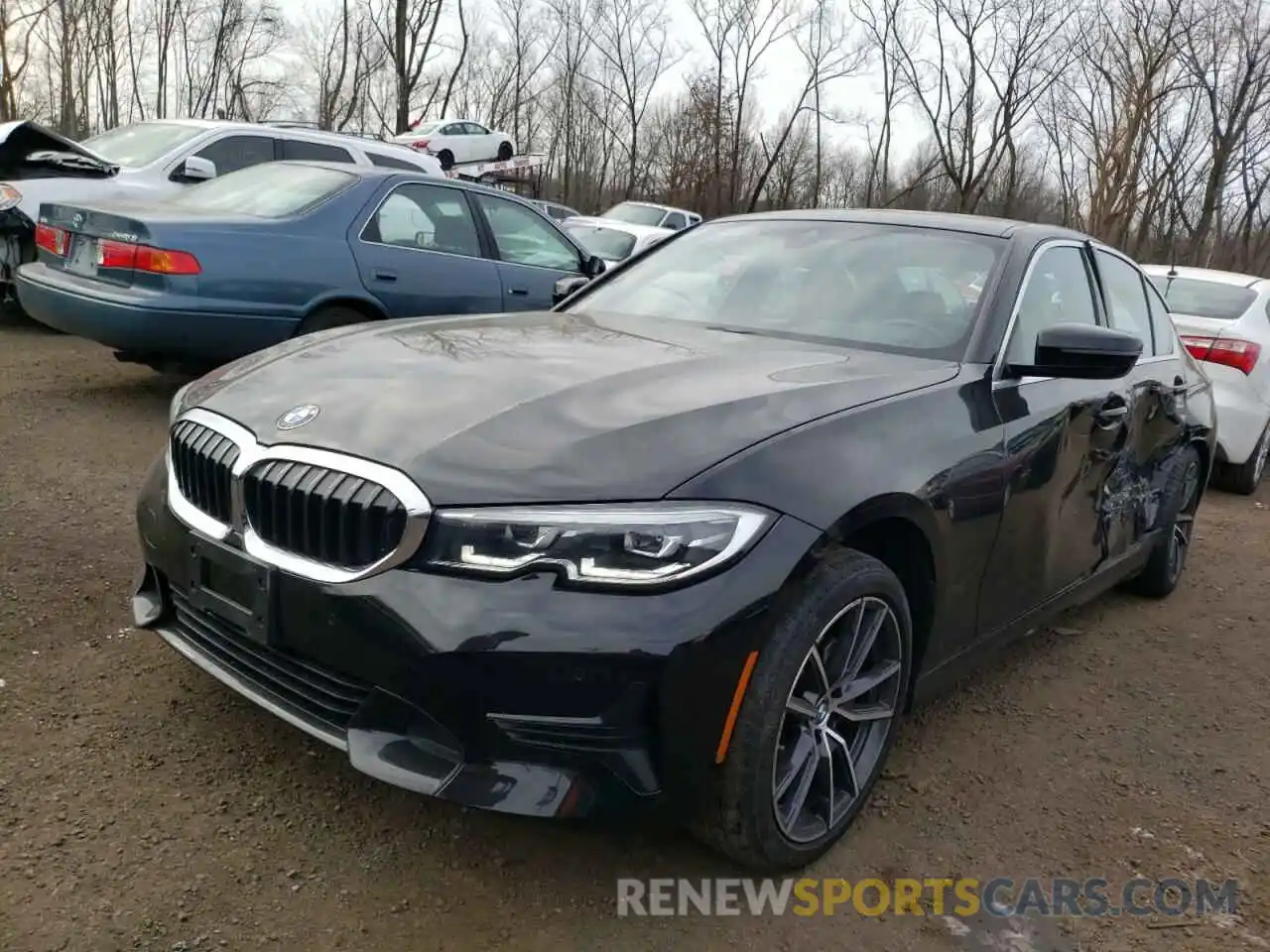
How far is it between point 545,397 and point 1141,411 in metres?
2.54

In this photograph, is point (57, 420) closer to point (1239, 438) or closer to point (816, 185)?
point (1239, 438)

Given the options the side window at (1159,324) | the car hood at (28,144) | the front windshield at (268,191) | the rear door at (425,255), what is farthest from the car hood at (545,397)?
the car hood at (28,144)

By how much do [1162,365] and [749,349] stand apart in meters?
2.16

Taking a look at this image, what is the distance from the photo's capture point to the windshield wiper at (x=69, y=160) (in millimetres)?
7227

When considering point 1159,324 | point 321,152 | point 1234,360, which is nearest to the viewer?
point 1159,324

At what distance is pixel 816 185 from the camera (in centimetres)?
3872

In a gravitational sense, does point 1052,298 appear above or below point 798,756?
above

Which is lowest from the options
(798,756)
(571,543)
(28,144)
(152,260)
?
(798,756)

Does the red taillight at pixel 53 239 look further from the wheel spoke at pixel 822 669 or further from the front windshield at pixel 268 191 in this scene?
the wheel spoke at pixel 822 669

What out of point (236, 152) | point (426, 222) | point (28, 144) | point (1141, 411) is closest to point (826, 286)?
point (1141, 411)

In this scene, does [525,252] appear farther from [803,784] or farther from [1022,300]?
[803,784]

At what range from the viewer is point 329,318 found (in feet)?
18.6

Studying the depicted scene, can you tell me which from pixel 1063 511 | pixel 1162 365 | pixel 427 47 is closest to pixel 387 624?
pixel 1063 511

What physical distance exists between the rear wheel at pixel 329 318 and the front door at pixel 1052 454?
364cm
